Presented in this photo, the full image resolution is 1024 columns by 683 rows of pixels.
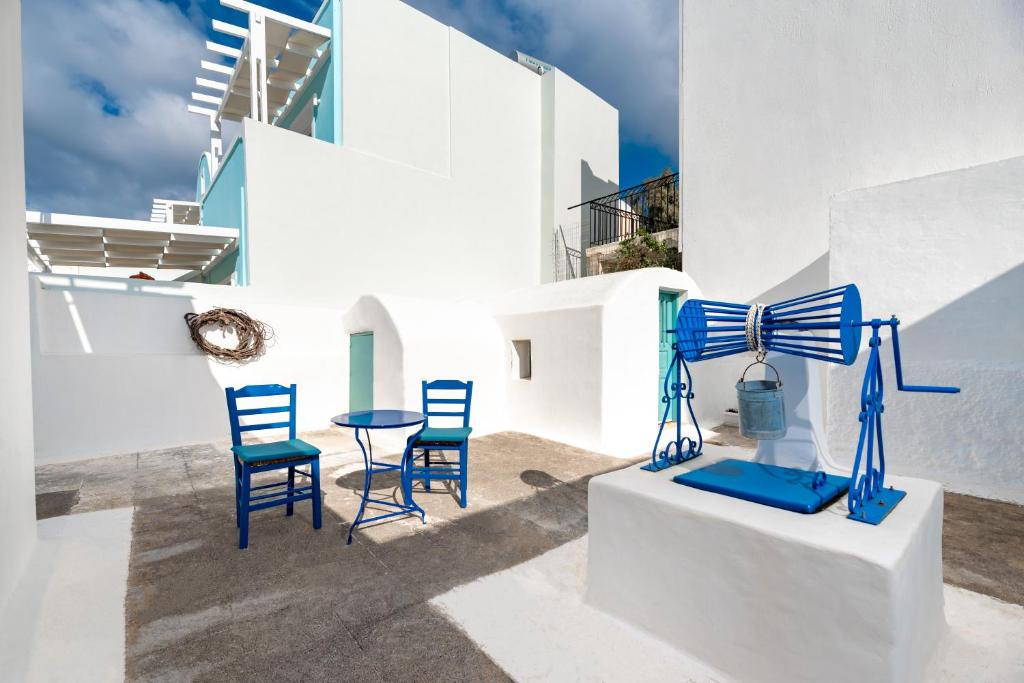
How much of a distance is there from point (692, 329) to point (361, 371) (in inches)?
249

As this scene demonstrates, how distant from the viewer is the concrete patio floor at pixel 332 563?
2.27 meters

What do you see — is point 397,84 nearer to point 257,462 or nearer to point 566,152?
point 566,152

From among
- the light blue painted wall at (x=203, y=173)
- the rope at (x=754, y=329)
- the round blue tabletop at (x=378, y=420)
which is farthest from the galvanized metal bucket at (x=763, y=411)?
the light blue painted wall at (x=203, y=173)

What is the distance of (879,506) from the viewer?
6.97 ft

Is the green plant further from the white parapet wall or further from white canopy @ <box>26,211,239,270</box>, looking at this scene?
white canopy @ <box>26,211,239,270</box>

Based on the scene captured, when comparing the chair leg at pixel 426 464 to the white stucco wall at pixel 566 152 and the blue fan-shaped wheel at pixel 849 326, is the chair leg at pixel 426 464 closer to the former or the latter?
the blue fan-shaped wheel at pixel 849 326

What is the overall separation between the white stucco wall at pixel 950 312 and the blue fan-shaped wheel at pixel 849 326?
13.4 feet

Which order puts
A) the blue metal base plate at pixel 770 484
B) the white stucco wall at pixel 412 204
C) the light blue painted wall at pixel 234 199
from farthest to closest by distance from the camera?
the white stucco wall at pixel 412 204 < the light blue painted wall at pixel 234 199 < the blue metal base plate at pixel 770 484

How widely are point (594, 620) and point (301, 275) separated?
763 cm

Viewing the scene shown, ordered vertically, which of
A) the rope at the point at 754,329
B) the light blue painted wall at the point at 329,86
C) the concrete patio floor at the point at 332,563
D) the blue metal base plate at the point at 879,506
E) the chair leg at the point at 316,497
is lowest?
the concrete patio floor at the point at 332,563

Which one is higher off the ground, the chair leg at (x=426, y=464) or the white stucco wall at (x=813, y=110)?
the white stucco wall at (x=813, y=110)

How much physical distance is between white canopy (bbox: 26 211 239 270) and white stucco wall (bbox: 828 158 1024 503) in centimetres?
932

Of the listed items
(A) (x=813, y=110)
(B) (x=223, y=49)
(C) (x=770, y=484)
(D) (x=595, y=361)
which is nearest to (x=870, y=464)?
(C) (x=770, y=484)

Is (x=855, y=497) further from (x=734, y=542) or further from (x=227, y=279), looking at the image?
(x=227, y=279)
